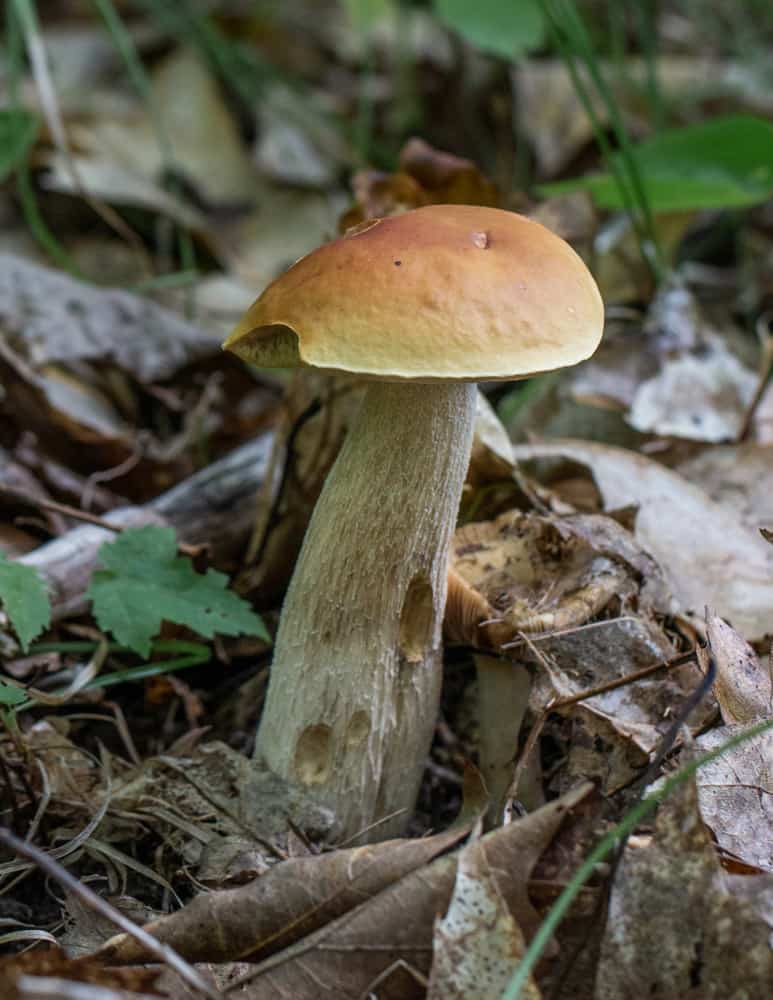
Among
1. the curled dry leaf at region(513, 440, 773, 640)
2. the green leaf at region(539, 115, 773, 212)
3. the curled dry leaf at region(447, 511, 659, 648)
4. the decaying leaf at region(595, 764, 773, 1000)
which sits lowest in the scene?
the curled dry leaf at region(513, 440, 773, 640)

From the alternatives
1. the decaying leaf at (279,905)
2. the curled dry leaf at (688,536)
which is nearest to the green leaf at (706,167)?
the curled dry leaf at (688,536)

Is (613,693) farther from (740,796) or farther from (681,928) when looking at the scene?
(681,928)

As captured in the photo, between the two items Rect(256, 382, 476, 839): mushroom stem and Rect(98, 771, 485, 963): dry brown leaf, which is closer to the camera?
Rect(98, 771, 485, 963): dry brown leaf

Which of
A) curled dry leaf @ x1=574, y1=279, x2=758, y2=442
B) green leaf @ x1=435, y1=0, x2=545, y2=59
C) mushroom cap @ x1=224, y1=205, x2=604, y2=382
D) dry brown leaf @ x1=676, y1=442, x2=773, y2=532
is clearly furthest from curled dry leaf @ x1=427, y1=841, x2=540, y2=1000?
green leaf @ x1=435, y1=0, x2=545, y2=59

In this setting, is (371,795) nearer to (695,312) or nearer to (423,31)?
(695,312)

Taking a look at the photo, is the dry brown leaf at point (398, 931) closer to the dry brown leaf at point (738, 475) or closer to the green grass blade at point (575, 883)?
the green grass blade at point (575, 883)

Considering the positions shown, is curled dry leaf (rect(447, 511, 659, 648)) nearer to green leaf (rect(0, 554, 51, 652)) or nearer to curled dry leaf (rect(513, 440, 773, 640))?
curled dry leaf (rect(513, 440, 773, 640))

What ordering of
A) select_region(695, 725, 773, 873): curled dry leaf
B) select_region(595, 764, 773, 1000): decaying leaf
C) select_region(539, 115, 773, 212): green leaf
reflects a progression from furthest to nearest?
1. select_region(539, 115, 773, 212): green leaf
2. select_region(695, 725, 773, 873): curled dry leaf
3. select_region(595, 764, 773, 1000): decaying leaf

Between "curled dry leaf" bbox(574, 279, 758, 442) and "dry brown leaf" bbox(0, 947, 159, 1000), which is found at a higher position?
"dry brown leaf" bbox(0, 947, 159, 1000)
